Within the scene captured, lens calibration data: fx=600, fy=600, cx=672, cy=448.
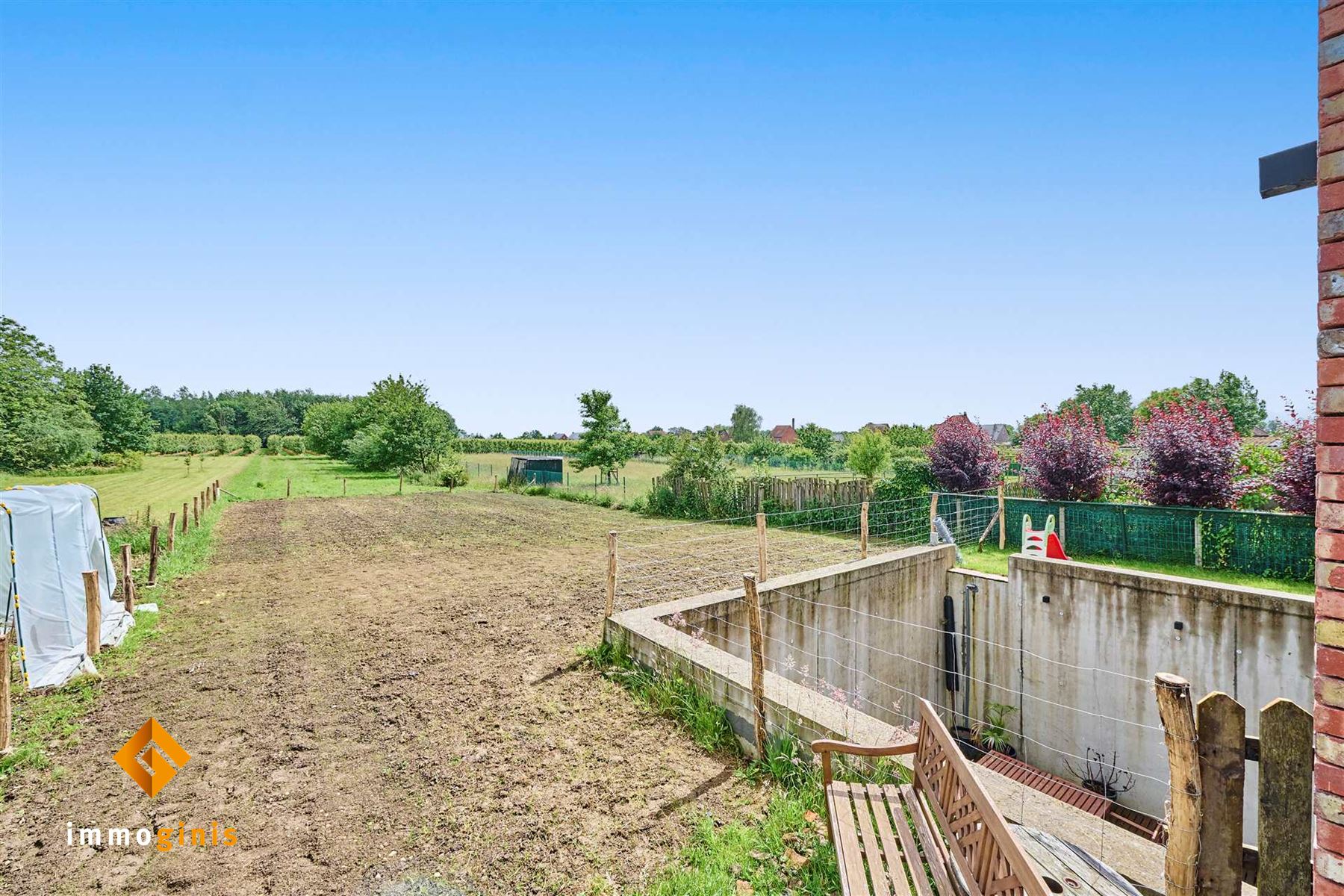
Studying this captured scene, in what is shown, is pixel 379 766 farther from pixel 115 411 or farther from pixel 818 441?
pixel 115 411

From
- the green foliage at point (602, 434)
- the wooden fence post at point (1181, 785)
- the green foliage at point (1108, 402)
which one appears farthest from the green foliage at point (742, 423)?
the wooden fence post at point (1181, 785)

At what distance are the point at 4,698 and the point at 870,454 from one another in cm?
2018

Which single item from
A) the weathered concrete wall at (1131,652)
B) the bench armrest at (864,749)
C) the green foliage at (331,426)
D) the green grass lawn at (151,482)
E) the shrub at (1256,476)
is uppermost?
the green foliage at (331,426)

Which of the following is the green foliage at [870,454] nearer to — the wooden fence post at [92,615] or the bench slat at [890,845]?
the bench slat at [890,845]

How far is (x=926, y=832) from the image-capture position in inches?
117

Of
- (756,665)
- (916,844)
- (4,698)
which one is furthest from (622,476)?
(916,844)

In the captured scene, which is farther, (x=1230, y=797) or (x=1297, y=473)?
(x=1297, y=473)

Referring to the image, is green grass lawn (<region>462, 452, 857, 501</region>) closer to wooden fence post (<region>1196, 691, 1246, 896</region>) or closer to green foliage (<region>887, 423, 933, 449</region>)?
green foliage (<region>887, 423, 933, 449</region>)

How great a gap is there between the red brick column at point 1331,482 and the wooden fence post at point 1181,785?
394 mm

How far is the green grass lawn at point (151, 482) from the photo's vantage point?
19953 millimetres

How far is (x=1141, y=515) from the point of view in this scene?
12.0m

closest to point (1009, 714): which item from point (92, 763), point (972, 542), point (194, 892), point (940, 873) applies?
point (972, 542)

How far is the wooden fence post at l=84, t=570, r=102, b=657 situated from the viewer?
645cm

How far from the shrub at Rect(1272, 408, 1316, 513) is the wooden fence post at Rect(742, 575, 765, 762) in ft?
36.7
